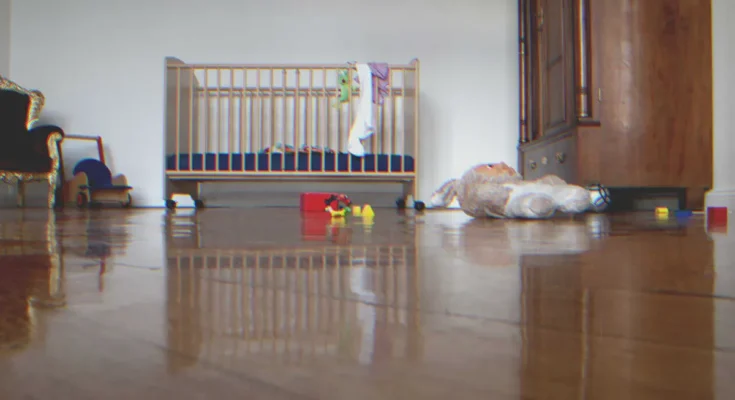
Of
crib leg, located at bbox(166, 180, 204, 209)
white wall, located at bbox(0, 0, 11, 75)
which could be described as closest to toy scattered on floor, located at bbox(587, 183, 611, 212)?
crib leg, located at bbox(166, 180, 204, 209)

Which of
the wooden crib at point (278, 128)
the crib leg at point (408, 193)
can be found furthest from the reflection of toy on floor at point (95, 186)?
the crib leg at point (408, 193)

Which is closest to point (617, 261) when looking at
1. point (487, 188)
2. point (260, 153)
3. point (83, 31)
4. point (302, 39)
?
point (487, 188)

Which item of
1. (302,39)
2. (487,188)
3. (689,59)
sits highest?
(302,39)

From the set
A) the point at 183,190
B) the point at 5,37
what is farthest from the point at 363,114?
the point at 5,37

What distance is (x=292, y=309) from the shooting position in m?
0.28

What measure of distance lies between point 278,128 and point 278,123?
4 centimetres

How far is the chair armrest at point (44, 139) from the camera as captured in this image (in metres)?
3.65

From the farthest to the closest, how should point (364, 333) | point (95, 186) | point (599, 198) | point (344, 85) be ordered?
point (95, 186) < point (344, 85) < point (599, 198) < point (364, 333)

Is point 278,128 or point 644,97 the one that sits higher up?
point 278,128

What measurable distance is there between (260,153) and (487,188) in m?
2.30

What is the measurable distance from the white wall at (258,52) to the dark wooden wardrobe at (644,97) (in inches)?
75.4

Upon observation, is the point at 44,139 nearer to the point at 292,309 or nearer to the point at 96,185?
the point at 96,185

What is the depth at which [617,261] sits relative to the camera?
0.58 meters

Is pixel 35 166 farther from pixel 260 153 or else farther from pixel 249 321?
pixel 249 321
